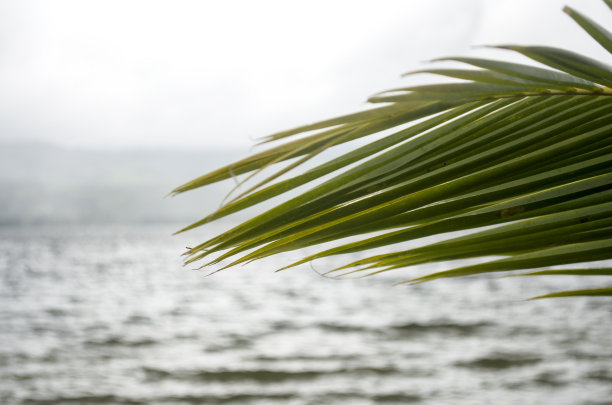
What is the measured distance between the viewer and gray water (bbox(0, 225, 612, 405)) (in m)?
12.2

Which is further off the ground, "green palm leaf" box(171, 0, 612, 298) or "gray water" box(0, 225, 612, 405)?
"green palm leaf" box(171, 0, 612, 298)

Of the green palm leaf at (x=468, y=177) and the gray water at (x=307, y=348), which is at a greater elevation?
the green palm leaf at (x=468, y=177)

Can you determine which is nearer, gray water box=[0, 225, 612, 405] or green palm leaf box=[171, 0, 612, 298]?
green palm leaf box=[171, 0, 612, 298]

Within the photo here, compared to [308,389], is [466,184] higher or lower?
higher

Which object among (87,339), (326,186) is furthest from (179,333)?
(326,186)

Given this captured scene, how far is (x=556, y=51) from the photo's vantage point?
0.66 meters

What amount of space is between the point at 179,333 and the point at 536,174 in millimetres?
20408

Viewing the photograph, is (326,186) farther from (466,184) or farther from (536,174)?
(536,174)

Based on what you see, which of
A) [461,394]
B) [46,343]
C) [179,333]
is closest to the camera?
[461,394]

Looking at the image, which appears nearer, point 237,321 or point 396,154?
point 396,154

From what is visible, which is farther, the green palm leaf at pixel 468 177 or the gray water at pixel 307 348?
the gray water at pixel 307 348

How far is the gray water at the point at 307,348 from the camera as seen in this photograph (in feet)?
40.2

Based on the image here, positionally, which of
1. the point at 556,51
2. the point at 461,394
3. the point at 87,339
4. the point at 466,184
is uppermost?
the point at 556,51

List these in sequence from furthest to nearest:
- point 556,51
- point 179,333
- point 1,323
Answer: point 1,323
point 179,333
point 556,51
